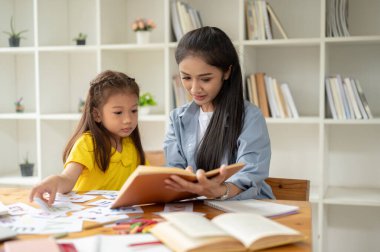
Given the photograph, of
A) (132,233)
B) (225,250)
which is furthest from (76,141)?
(225,250)

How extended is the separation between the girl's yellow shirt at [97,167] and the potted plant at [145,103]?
1.04 meters

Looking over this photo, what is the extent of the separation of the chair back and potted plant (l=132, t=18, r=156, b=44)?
5.11 feet

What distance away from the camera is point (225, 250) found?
3.37 ft

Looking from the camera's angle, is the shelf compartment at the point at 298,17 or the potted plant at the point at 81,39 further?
the potted plant at the point at 81,39

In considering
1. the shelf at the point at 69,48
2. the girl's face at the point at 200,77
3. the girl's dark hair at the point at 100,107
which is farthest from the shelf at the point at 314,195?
the shelf at the point at 69,48

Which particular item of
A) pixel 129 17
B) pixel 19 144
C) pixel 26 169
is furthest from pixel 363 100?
pixel 19 144

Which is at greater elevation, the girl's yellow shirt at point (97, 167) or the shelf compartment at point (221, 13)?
the shelf compartment at point (221, 13)

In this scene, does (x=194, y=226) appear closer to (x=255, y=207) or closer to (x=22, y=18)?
(x=255, y=207)

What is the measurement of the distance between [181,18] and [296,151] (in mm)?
1117

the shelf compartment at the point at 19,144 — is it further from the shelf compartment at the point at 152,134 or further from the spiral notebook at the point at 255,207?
the spiral notebook at the point at 255,207

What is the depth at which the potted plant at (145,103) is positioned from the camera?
3.13 metres

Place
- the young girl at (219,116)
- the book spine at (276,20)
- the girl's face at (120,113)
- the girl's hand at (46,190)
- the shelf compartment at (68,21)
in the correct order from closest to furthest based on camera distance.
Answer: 1. the girl's hand at (46,190)
2. the young girl at (219,116)
3. the girl's face at (120,113)
4. the book spine at (276,20)
5. the shelf compartment at (68,21)

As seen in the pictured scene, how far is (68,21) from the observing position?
361 centimetres

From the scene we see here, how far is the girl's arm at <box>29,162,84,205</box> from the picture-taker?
4.80 ft
